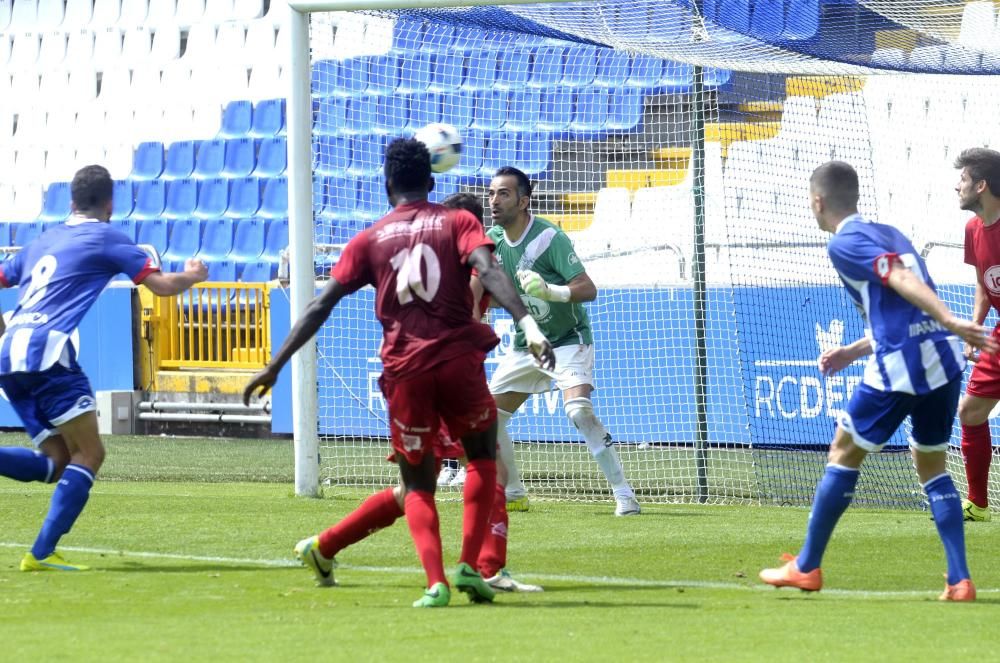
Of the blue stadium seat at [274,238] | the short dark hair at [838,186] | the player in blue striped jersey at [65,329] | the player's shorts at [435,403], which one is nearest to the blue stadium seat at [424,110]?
the blue stadium seat at [274,238]

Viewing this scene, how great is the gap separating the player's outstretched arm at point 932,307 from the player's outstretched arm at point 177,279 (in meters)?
3.12

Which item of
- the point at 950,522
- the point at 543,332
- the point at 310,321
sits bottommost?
the point at 950,522

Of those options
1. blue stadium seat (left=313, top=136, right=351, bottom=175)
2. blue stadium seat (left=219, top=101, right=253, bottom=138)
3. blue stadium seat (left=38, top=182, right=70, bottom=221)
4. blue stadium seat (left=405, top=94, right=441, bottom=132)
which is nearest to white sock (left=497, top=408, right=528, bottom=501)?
blue stadium seat (left=313, top=136, right=351, bottom=175)

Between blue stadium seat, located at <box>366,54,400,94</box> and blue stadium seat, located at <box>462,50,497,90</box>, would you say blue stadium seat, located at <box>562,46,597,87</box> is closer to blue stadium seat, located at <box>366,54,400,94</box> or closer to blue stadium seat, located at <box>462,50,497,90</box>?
blue stadium seat, located at <box>462,50,497,90</box>

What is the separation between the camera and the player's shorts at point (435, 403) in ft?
A: 20.9

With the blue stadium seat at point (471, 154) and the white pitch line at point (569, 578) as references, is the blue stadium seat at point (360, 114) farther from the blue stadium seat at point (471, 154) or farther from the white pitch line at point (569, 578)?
the white pitch line at point (569, 578)

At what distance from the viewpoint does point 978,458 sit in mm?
9984

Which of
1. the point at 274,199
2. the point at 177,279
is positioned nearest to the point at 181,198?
the point at 274,199

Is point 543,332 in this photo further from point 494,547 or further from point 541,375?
point 494,547

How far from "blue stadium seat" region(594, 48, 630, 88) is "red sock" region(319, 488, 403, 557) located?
33.1ft

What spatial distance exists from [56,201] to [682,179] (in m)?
11.7

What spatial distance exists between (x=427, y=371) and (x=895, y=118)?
11.2 metres

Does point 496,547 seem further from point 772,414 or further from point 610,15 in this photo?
point 772,414

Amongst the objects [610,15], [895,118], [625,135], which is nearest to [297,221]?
[610,15]
